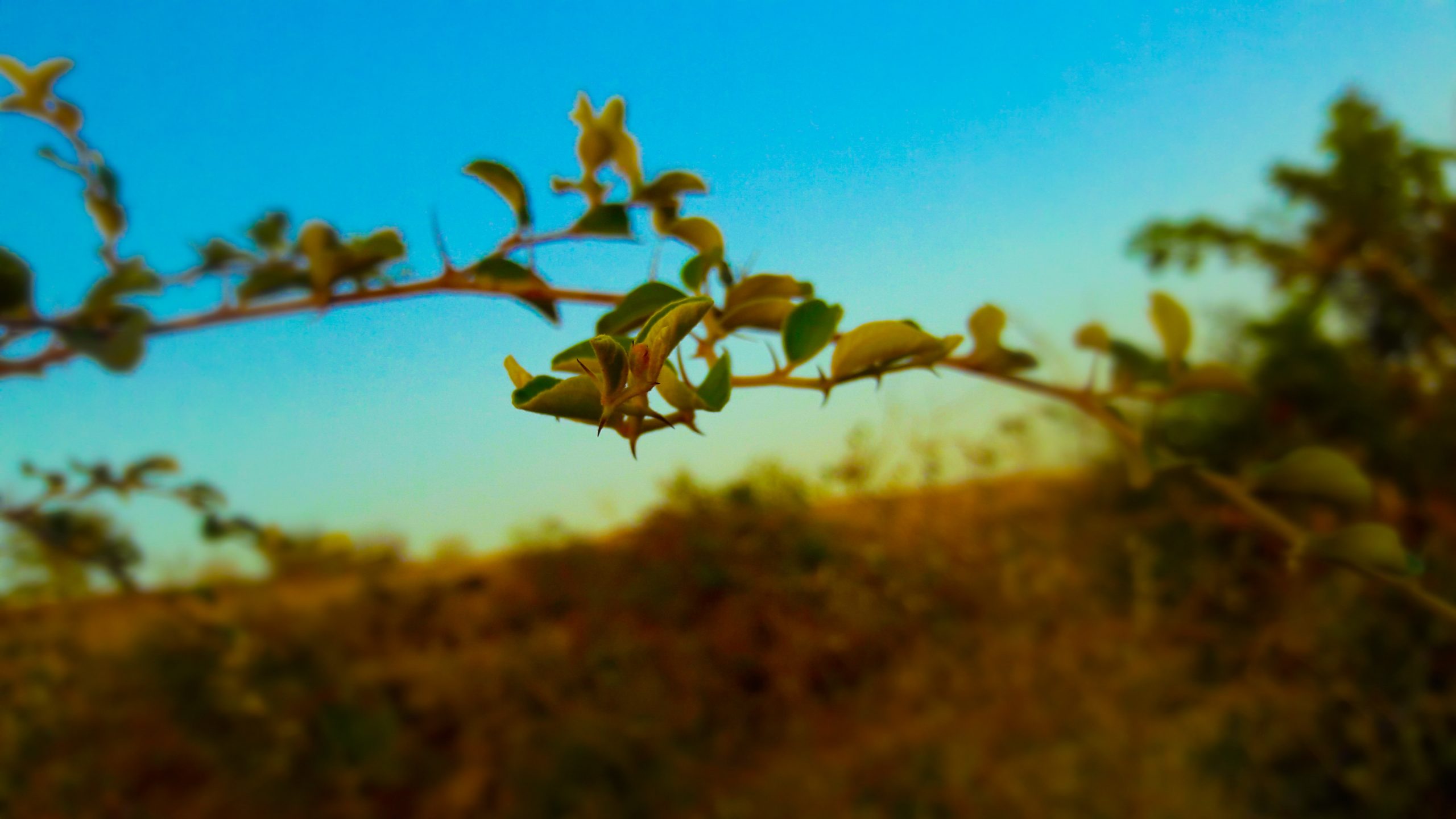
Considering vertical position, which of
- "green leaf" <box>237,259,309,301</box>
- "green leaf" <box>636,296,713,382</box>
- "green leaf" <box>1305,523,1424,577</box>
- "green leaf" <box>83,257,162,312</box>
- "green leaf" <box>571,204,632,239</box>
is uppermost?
"green leaf" <box>83,257,162,312</box>

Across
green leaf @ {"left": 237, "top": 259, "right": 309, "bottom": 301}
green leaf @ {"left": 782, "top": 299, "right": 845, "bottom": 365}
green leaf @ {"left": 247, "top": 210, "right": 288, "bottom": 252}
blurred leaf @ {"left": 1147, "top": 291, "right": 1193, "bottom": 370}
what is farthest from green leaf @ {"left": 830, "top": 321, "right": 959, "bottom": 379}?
green leaf @ {"left": 247, "top": 210, "right": 288, "bottom": 252}

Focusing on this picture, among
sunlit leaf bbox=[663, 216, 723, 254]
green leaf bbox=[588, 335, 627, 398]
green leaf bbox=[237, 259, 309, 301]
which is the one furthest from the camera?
green leaf bbox=[237, 259, 309, 301]

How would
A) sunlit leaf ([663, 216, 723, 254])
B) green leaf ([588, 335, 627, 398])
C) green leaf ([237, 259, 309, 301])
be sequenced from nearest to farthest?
green leaf ([588, 335, 627, 398]) < sunlit leaf ([663, 216, 723, 254]) < green leaf ([237, 259, 309, 301])

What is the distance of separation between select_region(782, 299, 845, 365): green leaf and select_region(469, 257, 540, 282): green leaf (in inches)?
3.3

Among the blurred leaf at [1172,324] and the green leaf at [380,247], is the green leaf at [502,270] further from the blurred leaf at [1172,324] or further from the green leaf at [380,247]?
the blurred leaf at [1172,324]

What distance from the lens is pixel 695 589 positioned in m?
1.44

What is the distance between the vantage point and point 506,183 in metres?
0.24

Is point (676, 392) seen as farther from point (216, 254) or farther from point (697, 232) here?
point (216, 254)

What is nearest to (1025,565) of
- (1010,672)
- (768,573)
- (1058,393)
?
(1010,672)

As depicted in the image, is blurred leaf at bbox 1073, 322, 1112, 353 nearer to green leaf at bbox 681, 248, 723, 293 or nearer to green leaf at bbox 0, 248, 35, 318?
green leaf at bbox 681, 248, 723, 293

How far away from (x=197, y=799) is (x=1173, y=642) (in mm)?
1435

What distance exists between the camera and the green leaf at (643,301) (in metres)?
0.16

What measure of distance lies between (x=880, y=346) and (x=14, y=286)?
0.31 metres

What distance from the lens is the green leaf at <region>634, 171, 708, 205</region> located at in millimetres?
240
